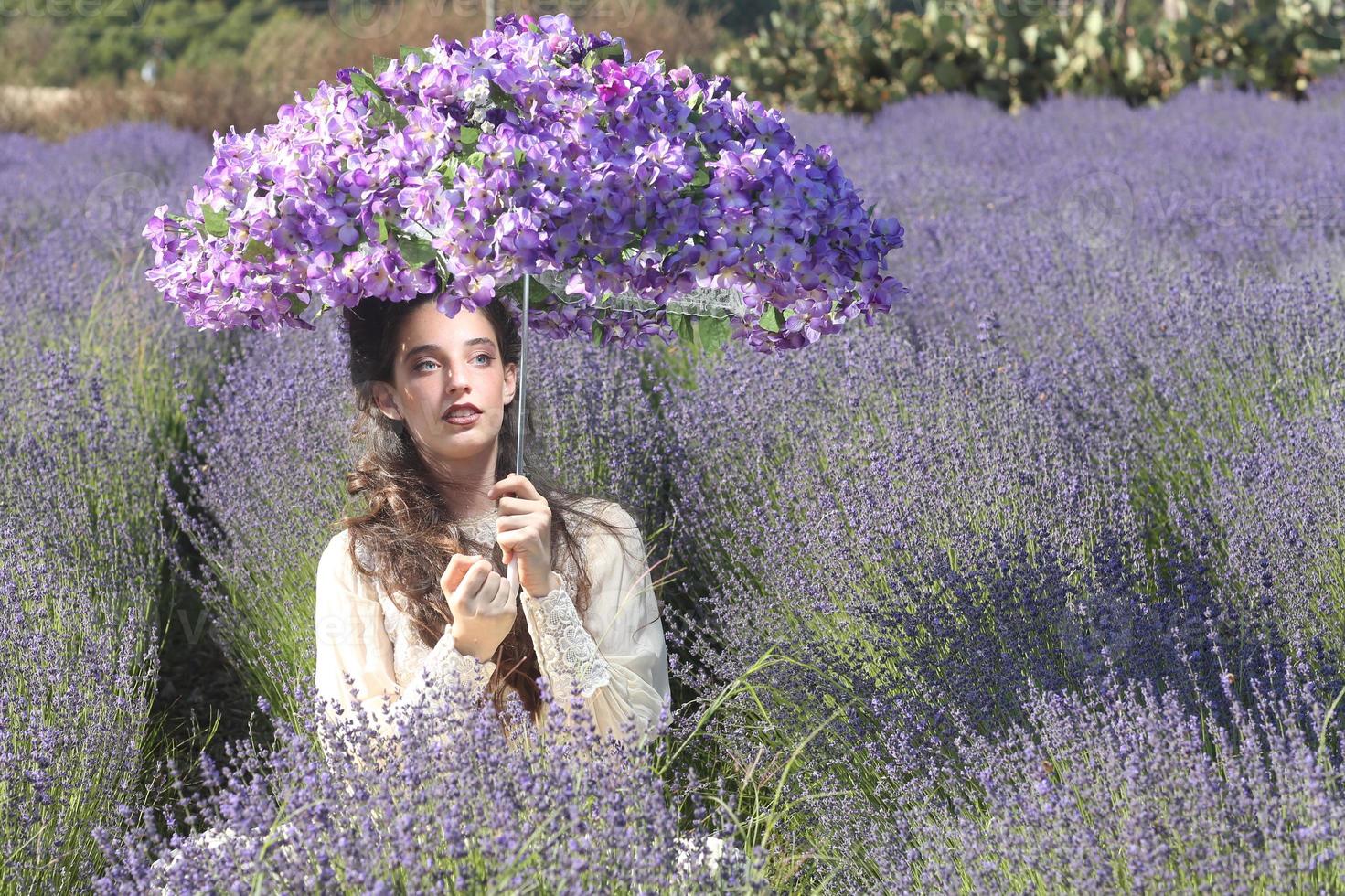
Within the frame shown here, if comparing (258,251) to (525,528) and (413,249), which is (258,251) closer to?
(413,249)

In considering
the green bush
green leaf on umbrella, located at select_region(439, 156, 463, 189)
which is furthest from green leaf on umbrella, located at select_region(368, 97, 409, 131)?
the green bush

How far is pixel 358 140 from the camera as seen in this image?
5.71 ft

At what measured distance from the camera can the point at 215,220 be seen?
5.96 ft

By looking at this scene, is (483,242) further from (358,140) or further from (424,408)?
(424,408)

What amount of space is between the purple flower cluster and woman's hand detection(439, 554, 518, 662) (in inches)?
14.7

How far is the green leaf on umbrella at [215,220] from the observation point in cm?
182

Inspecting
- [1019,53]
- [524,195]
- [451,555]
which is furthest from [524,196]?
[1019,53]

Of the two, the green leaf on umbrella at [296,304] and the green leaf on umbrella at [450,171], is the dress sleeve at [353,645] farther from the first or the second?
the green leaf on umbrella at [450,171]

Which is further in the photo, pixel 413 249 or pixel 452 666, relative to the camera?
pixel 452 666

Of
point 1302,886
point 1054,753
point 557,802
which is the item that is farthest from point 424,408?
point 1302,886

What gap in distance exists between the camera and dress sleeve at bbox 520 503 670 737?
2033mm

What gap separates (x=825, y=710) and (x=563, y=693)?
1.83ft

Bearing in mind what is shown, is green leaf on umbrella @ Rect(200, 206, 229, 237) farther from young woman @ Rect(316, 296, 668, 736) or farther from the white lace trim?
the white lace trim

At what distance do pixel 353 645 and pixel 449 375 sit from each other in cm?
43
